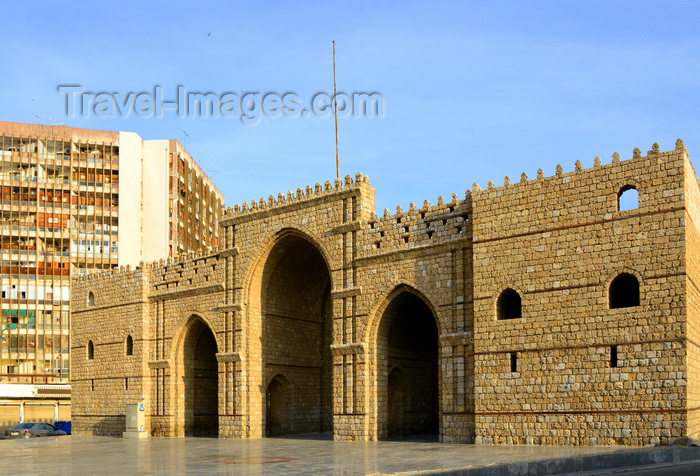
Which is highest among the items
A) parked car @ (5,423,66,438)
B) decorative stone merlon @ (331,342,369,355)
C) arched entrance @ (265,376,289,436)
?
decorative stone merlon @ (331,342,369,355)

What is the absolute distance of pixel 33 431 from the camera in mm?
41062

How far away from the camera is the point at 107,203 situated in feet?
204

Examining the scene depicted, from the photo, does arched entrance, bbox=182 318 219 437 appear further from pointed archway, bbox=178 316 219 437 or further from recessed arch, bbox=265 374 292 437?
recessed arch, bbox=265 374 292 437

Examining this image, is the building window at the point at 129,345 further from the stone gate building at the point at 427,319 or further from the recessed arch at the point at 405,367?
the recessed arch at the point at 405,367

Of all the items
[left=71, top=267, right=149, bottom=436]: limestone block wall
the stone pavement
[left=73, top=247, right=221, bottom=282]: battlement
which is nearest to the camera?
the stone pavement

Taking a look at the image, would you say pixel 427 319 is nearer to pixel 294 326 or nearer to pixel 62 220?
pixel 294 326

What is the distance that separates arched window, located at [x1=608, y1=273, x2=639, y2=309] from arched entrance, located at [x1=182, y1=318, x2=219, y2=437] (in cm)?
1788

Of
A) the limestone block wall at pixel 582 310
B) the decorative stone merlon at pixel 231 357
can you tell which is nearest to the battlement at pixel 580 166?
the limestone block wall at pixel 582 310

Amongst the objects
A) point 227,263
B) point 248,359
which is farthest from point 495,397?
point 227,263

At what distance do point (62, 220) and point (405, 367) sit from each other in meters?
38.4

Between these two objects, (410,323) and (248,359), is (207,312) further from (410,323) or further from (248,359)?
(410,323)

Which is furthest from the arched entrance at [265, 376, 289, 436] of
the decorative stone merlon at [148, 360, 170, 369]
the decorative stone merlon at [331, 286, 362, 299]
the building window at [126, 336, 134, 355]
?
the building window at [126, 336, 134, 355]

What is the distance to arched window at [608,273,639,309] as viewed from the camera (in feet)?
74.4

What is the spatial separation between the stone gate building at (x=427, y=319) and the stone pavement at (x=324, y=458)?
1534 millimetres
